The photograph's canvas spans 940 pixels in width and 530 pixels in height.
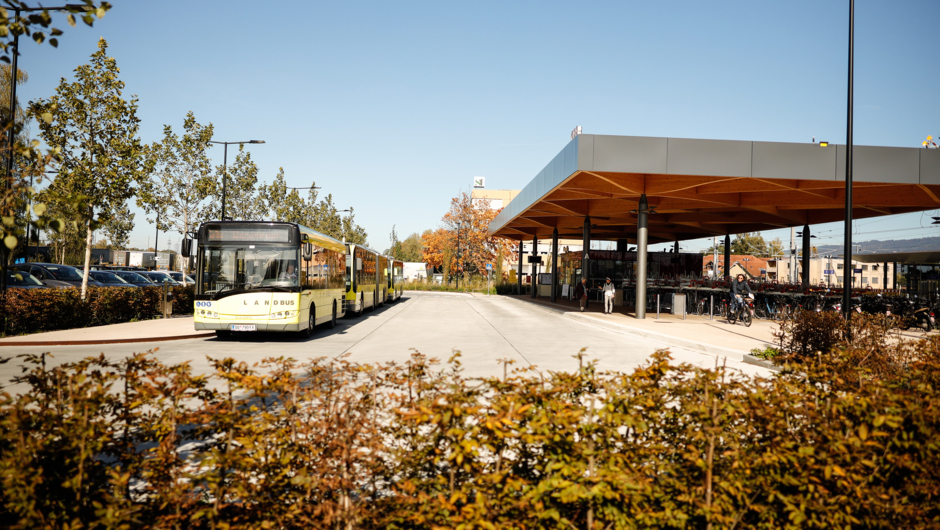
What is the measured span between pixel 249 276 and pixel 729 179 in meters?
16.3

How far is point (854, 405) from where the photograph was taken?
312 centimetres

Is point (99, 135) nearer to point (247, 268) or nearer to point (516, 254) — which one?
point (247, 268)

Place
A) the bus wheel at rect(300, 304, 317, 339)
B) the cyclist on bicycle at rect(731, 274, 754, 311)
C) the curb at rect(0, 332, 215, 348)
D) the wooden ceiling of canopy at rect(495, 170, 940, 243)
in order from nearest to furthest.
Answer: the curb at rect(0, 332, 215, 348)
the bus wheel at rect(300, 304, 317, 339)
the wooden ceiling of canopy at rect(495, 170, 940, 243)
the cyclist on bicycle at rect(731, 274, 754, 311)

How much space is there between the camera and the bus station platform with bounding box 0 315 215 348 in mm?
13130

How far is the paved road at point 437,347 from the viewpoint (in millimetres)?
11477

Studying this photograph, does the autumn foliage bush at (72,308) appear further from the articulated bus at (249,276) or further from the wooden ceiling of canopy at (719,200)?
the wooden ceiling of canopy at (719,200)

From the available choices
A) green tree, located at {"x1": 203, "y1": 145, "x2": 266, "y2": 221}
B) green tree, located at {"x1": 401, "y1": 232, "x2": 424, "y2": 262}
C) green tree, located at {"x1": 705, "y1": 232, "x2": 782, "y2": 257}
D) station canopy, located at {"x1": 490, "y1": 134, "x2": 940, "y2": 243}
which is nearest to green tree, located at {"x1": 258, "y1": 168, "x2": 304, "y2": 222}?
green tree, located at {"x1": 203, "y1": 145, "x2": 266, "y2": 221}

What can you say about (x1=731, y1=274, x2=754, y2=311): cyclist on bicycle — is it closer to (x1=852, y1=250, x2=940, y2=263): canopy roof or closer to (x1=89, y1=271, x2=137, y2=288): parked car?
(x1=852, y1=250, x2=940, y2=263): canopy roof

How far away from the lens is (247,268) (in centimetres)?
1466

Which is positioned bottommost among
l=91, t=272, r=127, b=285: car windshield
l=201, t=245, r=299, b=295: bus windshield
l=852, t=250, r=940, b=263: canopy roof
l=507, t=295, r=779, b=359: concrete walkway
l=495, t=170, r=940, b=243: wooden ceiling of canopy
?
l=507, t=295, r=779, b=359: concrete walkway

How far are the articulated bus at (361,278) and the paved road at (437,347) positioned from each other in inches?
126

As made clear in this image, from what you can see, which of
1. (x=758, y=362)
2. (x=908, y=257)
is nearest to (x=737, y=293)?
(x=758, y=362)

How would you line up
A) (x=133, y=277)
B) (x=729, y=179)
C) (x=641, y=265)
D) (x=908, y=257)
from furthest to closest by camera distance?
(x=908, y=257) < (x=133, y=277) < (x=641, y=265) < (x=729, y=179)

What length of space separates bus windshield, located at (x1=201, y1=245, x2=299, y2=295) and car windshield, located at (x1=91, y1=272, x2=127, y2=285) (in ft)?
56.2
